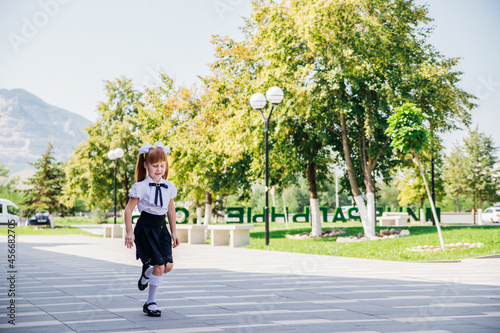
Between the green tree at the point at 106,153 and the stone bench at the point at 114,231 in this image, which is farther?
the green tree at the point at 106,153

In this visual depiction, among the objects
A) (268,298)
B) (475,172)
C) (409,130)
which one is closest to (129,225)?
(268,298)

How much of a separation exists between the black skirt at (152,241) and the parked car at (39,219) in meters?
46.1

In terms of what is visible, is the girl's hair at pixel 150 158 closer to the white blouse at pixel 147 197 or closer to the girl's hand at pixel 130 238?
the white blouse at pixel 147 197

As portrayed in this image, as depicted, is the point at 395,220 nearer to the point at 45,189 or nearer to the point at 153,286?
the point at 45,189

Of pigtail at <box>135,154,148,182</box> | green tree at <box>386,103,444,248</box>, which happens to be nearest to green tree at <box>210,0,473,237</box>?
green tree at <box>386,103,444,248</box>

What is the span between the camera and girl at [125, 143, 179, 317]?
6.02 metres

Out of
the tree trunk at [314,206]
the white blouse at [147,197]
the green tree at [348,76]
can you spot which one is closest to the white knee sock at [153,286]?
the white blouse at [147,197]

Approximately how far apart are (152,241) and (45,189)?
47515mm

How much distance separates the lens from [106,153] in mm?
42500

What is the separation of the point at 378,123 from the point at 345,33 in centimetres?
386

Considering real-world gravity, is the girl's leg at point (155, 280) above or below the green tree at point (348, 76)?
below

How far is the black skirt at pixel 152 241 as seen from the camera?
6.02 meters

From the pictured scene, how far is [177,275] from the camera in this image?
10453mm

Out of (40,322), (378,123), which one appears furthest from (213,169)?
(40,322)
